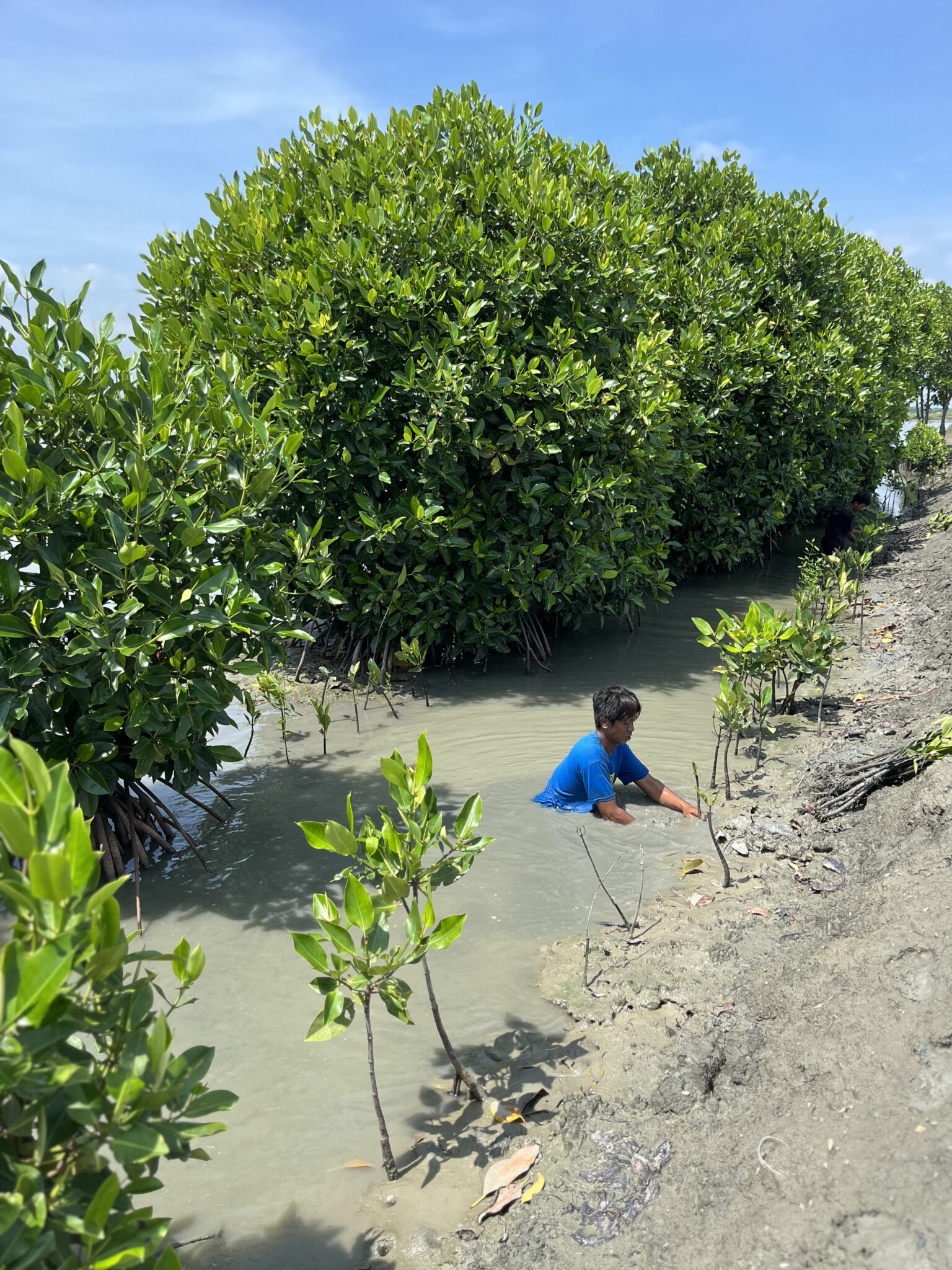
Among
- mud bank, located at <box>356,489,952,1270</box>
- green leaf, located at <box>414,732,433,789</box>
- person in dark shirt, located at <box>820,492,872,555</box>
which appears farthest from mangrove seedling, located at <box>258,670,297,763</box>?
person in dark shirt, located at <box>820,492,872,555</box>

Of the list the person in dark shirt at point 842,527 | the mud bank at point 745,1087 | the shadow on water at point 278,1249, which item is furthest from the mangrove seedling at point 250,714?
the person in dark shirt at point 842,527

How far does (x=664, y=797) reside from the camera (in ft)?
18.8

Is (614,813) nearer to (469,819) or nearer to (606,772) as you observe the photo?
(606,772)

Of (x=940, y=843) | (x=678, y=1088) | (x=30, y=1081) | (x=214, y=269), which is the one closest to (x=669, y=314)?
(x=214, y=269)

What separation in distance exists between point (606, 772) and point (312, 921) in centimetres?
215

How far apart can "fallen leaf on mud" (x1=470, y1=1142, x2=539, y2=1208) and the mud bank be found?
0.04 metres

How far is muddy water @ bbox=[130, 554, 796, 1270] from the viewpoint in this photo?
116 inches

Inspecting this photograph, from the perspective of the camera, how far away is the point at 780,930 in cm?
400

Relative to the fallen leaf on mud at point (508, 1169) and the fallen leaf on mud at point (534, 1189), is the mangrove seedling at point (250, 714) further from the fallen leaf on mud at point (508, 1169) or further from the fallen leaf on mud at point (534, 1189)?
the fallen leaf on mud at point (534, 1189)

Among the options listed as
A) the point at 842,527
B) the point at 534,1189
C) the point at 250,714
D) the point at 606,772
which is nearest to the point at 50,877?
the point at 534,1189

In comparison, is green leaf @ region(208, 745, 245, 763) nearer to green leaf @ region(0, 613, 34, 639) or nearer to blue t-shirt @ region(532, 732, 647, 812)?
green leaf @ region(0, 613, 34, 639)

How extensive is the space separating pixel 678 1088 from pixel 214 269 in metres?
8.21

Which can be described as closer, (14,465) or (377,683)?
(14,465)

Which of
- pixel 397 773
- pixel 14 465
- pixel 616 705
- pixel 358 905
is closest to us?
pixel 358 905
